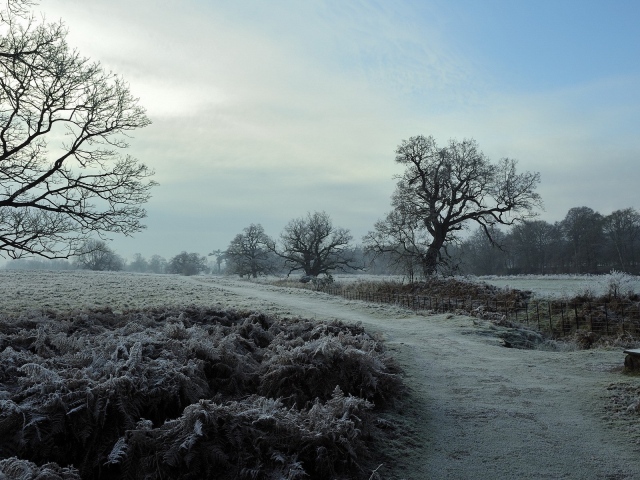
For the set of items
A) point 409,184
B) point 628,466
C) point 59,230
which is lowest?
point 628,466

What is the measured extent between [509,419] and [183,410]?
13.5 feet

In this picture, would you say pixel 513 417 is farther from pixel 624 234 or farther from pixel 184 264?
pixel 184 264

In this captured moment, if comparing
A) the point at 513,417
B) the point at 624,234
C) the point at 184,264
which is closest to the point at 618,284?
the point at 513,417

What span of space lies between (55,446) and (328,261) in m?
54.6

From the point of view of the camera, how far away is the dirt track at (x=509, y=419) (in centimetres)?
496

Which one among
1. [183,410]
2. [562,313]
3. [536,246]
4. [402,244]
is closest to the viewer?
[183,410]

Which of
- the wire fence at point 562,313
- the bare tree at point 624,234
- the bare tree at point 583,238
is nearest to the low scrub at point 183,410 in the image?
the wire fence at point 562,313

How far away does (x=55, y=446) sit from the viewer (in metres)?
4.64

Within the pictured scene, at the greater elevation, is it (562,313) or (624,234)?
(624,234)

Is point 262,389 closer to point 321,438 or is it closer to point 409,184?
point 321,438

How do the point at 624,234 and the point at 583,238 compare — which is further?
the point at 583,238

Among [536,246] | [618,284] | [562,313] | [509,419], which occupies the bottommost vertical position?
[509,419]

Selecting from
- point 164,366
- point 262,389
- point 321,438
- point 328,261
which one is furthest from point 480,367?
point 328,261

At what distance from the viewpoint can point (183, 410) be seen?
5.31m
